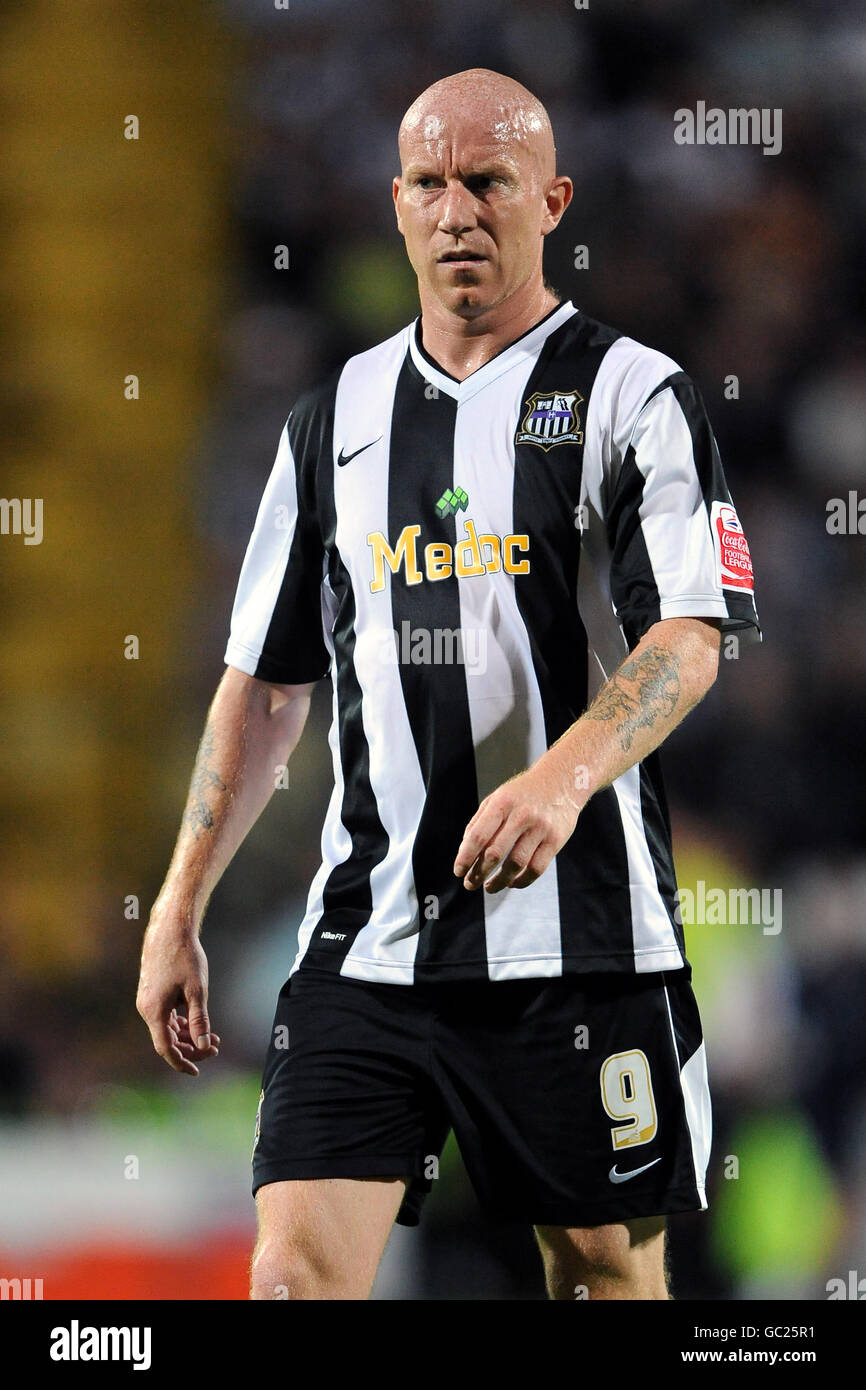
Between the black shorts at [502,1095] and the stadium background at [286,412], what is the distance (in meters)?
1.32

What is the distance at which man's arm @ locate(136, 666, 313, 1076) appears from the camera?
75.7 inches

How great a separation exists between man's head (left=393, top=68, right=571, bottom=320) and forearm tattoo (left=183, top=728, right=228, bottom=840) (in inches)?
26.7

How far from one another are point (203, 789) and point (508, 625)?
0.47m

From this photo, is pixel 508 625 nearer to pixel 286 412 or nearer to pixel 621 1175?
pixel 621 1175

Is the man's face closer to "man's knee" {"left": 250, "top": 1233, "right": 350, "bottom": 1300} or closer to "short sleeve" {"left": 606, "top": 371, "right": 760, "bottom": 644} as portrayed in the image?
"short sleeve" {"left": 606, "top": 371, "right": 760, "bottom": 644}

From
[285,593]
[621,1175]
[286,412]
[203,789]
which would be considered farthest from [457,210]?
[286,412]

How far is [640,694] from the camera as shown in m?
1.73

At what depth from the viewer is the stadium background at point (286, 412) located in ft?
10.5

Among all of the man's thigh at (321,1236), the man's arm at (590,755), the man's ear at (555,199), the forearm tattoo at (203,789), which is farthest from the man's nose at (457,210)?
the man's thigh at (321,1236)

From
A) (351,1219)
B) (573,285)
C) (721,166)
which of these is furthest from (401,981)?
(721,166)

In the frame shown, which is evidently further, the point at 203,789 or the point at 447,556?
the point at 203,789

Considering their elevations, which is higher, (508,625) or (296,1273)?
(508,625)

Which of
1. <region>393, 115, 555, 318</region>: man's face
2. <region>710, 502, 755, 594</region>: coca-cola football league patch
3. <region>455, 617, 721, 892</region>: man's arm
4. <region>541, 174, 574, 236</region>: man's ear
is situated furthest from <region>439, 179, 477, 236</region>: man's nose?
<region>455, 617, 721, 892</region>: man's arm

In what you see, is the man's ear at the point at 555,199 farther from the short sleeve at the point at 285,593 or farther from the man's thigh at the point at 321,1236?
the man's thigh at the point at 321,1236
